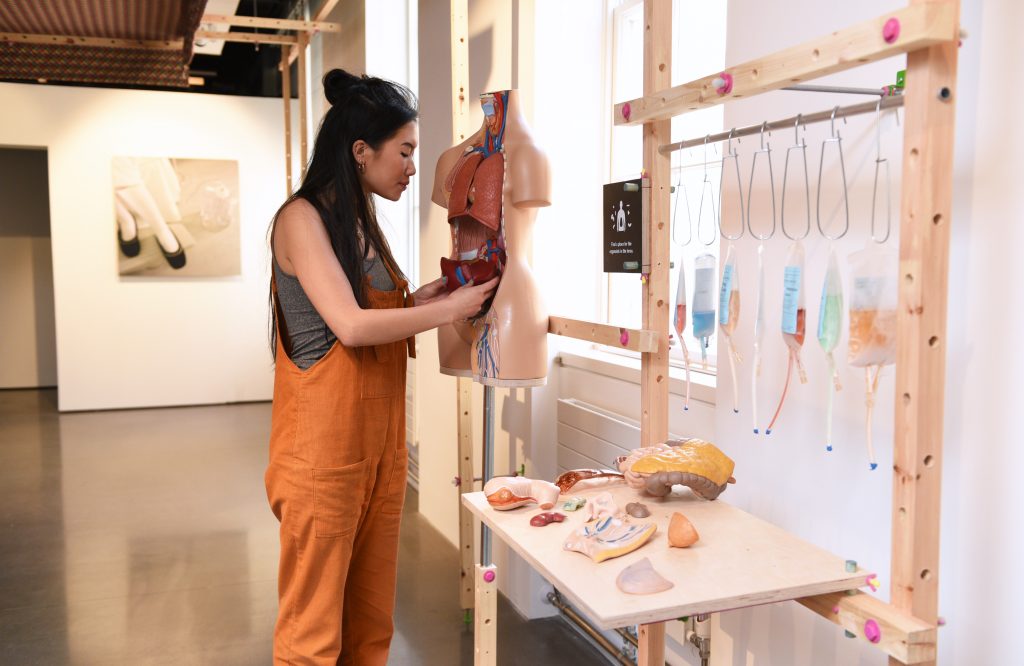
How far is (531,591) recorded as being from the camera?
11.6 feet

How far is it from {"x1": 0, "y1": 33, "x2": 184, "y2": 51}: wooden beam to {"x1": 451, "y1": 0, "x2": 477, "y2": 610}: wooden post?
2.65 metres

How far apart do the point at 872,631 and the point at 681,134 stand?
1998 millimetres

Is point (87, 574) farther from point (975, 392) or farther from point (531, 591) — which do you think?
point (975, 392)

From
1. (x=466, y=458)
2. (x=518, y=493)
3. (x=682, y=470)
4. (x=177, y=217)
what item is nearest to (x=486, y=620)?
(x=518, y=493)

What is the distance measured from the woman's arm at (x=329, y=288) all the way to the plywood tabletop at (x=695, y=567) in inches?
19.9

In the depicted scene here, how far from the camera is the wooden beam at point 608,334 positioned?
85.0 inches

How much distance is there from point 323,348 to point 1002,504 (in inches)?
59.5

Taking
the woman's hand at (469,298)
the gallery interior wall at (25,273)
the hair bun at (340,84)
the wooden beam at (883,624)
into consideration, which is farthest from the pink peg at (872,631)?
the gallery interior wall at (25,273)

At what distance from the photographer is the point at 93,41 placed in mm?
5180

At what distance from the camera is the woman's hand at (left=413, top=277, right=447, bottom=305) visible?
8.54 ft

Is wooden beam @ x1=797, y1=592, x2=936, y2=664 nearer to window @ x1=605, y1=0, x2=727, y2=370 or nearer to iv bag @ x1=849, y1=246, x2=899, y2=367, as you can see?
iv bag @ x1=849, y1=246, x2=899, y2=367

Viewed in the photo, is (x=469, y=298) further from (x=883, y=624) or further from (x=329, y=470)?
(x=883, y=624)

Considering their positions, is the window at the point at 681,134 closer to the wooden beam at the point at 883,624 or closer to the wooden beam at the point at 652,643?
the wooden beam at the point at 652,643

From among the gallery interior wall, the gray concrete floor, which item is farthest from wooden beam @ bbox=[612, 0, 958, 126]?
the gallery interior wall
